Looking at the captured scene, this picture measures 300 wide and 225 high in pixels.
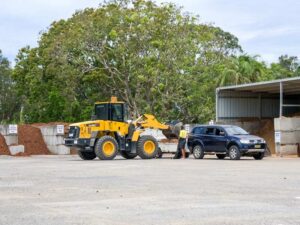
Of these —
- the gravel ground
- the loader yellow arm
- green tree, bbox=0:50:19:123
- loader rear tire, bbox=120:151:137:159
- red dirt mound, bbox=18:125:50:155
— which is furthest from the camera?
green tree, bbox=0:50:19:123

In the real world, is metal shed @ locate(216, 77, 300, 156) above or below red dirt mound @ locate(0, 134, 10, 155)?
above

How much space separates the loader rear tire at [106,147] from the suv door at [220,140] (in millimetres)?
4934

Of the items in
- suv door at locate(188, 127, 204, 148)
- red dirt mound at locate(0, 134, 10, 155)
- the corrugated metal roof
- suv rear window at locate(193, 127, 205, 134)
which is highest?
the corrugated metal roof

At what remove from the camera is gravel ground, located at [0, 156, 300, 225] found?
10312 mm

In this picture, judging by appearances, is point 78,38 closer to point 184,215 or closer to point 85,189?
point 85,189

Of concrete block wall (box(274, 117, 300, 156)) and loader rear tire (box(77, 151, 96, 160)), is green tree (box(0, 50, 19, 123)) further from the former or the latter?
concrete block wall (box(274, 117, 300, 156))

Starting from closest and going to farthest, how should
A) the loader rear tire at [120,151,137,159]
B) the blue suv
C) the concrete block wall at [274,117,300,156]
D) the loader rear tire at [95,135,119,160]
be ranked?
1. the loader rear tire at [95,135,119,160]
2. the blue suv
3. the loader rear tire at [120,151,137,159]
4. the concrete block wall at [274,117,300,156]

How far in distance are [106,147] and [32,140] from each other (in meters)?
11.0

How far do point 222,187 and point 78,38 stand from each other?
34.6 metres

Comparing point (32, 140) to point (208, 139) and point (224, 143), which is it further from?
point (224, 143)

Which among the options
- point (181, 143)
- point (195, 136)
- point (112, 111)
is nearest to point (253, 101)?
point (195, 136)

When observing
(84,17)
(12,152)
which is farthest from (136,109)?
(12,152)

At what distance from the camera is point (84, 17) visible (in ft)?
168

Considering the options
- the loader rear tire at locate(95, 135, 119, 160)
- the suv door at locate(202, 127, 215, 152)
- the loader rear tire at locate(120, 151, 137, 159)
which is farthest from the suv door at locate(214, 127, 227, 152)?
the loader rear tire at locate(95, 135, 119, 160)
